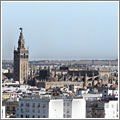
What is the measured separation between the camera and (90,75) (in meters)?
63.2

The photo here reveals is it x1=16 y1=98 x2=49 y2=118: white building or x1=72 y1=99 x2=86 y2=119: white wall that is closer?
x1=72 y1=99 x2=86 y2=119: white wall

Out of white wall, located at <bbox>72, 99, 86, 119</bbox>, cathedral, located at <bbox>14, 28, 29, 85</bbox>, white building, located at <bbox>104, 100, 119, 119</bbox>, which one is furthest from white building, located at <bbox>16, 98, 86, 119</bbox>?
cathedral, located at <bbox>14, 28, 29, 85</bbox>

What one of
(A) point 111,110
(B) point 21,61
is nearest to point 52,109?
(A) point 111,110

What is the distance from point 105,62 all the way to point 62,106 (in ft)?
312

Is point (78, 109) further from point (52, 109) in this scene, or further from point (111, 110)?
point (111, 110)

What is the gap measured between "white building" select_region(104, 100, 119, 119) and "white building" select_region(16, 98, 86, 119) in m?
0.64

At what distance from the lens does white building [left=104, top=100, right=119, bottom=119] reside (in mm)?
23906

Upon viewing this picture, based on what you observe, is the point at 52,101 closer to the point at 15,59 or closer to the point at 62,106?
the point at 62,106

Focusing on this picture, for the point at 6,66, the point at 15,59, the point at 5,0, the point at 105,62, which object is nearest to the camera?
the point at 5,0

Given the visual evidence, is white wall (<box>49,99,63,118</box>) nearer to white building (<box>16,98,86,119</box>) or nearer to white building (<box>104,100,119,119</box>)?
white building (<box>16,98,86,119</box>)

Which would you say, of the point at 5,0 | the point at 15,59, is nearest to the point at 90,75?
the point at 15,59

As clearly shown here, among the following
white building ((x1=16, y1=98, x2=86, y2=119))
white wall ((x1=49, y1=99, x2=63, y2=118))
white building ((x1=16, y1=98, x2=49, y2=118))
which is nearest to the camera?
white wall ((x1=49, y1=99, x2=63, y2=118))

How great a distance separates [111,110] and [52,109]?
70.2 inches

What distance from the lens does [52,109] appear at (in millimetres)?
24000
